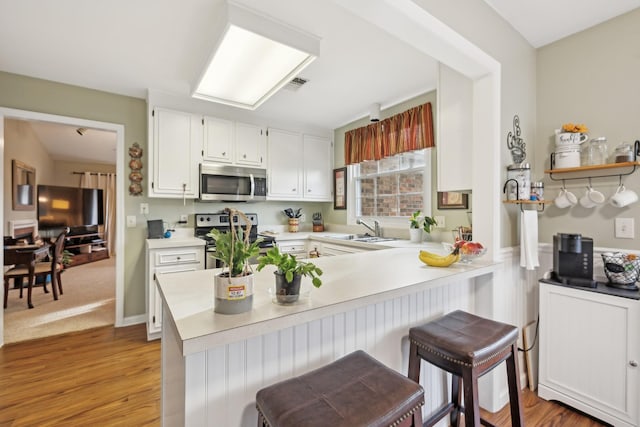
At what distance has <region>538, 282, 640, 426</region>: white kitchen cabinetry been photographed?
4.86ft

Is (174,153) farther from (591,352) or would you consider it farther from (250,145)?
(591,352)

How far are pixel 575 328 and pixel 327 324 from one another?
1558mm

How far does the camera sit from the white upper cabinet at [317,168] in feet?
12.9

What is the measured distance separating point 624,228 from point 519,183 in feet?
2.16

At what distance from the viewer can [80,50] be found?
2.18 m

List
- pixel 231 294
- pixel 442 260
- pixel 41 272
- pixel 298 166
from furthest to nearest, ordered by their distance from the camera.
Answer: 1. pixel 298 166
2. pixel 41 272
3. pixel 442 260
4. pixel 231 294

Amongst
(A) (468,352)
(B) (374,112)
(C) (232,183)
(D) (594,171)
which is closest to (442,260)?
(A) (468,352)

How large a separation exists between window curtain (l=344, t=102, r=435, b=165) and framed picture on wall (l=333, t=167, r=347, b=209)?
0.26 metres

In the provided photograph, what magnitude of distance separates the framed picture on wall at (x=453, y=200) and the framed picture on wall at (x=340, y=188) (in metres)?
1.44

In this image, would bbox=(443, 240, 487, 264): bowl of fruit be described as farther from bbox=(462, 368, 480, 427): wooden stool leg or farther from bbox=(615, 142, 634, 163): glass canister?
bbox=(615, 142, 634, 163): glass canister

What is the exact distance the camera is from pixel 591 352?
5.30ft

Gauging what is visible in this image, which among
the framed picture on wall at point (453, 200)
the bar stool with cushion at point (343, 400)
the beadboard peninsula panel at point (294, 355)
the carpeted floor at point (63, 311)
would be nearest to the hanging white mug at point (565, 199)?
the framed picture on wall at point (453, 200)

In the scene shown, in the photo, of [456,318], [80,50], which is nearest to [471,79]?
[456,318]

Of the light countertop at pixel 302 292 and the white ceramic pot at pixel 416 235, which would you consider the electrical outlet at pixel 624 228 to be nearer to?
the light countertop at pixel 302 292
